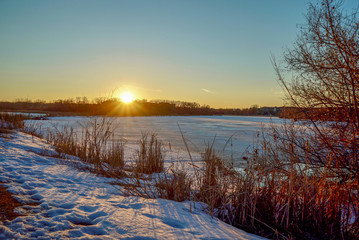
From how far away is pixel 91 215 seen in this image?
238cm

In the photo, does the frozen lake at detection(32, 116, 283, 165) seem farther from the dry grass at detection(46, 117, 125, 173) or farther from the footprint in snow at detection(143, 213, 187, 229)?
the footprint in snow at detection(143, 213, 187, 229)

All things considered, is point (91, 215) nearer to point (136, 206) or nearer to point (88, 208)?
point (88, 208)

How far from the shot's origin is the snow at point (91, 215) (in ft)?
6.48

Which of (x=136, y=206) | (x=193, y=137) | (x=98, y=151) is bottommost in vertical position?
(x=193, y=137)

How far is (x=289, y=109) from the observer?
23.0 feet

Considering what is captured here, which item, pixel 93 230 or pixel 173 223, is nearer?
pixel 93 230

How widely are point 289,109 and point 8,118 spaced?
14.3 metres

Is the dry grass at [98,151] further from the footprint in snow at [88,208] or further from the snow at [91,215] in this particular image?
the footprint in snow at [88,208]

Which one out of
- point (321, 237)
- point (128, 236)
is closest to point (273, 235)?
point (321, 237)

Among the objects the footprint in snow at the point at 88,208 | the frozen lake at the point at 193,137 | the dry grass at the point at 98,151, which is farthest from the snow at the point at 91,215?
the dry grass at the point at 98,151

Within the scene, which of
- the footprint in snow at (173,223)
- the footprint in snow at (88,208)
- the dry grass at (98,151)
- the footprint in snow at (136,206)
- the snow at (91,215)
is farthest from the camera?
the dry grass at (98,151)

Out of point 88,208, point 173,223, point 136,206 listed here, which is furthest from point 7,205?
point 173,223

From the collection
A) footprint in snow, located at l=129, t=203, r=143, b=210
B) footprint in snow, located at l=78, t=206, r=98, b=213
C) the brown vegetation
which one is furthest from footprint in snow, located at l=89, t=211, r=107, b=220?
the brown vegetation

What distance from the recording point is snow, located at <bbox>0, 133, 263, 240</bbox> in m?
1.98
